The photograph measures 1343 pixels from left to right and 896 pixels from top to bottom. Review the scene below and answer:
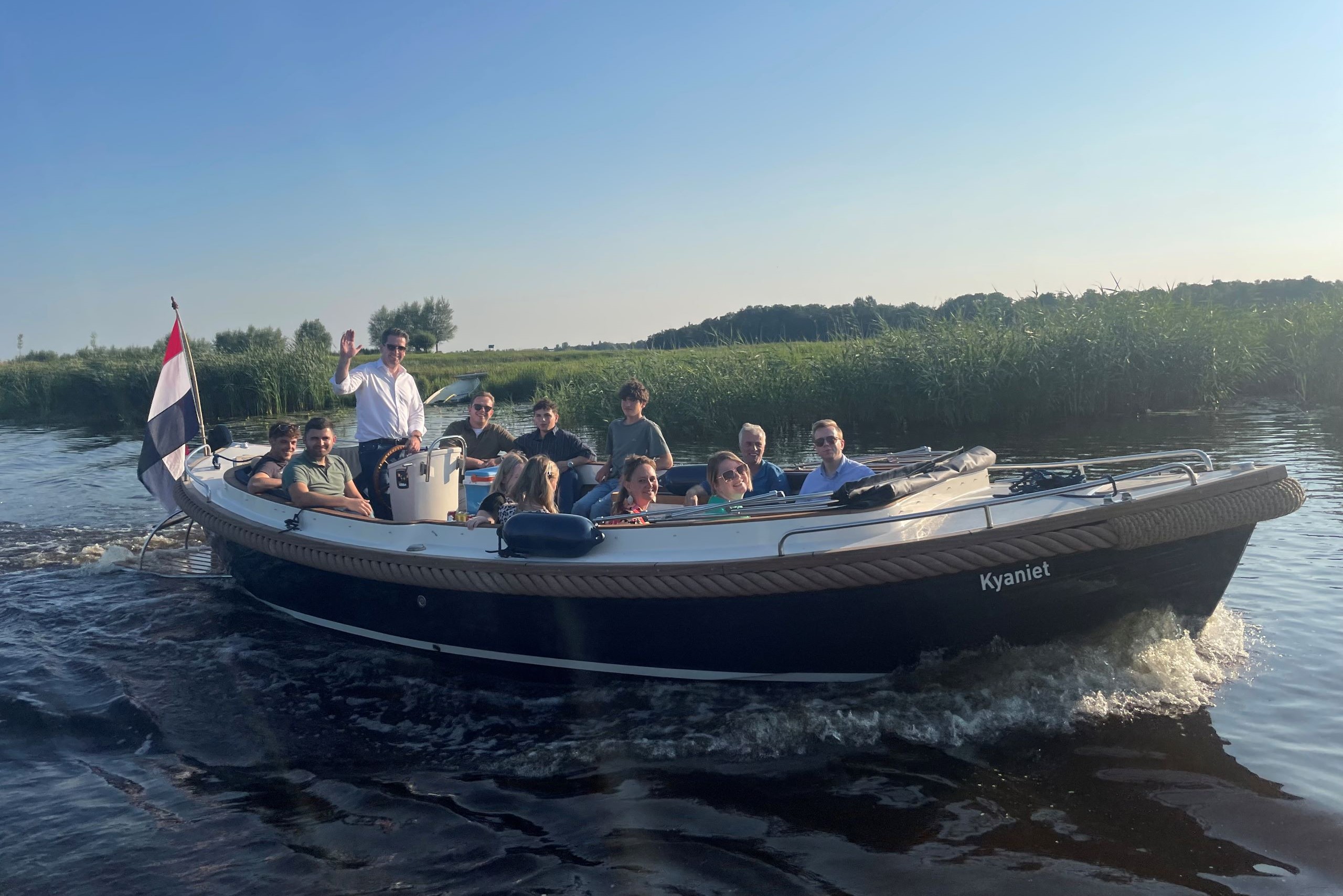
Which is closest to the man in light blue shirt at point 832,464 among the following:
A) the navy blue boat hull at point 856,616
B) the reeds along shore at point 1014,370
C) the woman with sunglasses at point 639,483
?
the woman with sunglasses at point 639,483

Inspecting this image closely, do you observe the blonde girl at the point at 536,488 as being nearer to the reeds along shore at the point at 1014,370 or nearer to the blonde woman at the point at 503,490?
the blonde woman at the point at 503,490

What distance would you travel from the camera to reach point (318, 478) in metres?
6.41

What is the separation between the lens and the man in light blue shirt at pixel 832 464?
546 centimetres

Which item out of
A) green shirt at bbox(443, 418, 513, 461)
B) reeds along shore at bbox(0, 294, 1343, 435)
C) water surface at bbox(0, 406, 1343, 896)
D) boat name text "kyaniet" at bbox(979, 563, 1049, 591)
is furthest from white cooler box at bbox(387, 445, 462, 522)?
reeds along shore at bbox(0, 294, 1343, 435)

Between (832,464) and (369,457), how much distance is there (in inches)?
148

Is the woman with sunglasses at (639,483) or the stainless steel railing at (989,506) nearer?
the stainless steel railing at (989,506)

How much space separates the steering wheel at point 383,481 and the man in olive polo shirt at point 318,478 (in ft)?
1.21

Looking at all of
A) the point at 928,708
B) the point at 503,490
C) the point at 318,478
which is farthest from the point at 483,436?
the point at 928,708

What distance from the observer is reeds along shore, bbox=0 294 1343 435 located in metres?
15.6

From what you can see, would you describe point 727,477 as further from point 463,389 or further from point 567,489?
point 463,389

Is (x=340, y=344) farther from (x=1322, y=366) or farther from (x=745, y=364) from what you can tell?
(x=1322, y=366)

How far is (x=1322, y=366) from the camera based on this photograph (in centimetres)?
1634

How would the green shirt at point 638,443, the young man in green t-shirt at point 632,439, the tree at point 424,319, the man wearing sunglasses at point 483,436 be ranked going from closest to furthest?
the young man in green t-shirt at point 632,439 → the green shirt at point 638,443 → the man wearing sunglasses at point 483,436 → the tree at point 424,319

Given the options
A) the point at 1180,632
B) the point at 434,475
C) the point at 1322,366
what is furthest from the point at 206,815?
the point at 1322,366
